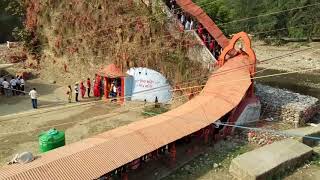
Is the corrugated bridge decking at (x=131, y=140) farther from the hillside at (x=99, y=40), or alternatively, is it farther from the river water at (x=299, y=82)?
the river water at (x=299, y=82)

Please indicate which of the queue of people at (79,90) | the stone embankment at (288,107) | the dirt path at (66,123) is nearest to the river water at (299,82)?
the stone embankment at (288,107)

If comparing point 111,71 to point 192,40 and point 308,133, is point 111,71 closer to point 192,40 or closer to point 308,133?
point 192,40

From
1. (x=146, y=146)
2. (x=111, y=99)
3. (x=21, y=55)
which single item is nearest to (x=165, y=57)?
(x=111, y=99)

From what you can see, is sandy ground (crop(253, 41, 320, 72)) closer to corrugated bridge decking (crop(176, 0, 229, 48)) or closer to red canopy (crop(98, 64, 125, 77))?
corrugated bridge decking (crop(176, 0, 229, 48))

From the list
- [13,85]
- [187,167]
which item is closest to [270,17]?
[13,85]

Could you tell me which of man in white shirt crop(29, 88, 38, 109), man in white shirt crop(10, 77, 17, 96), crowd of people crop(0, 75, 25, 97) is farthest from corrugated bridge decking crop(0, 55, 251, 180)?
man in white shirt crop(10, 77, 17, 96)

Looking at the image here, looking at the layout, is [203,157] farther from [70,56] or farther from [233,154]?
[70,56]
